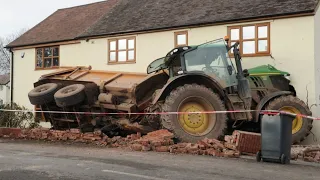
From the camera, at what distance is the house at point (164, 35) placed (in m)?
14.2

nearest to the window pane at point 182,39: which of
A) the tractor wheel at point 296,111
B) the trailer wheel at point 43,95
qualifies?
the trailer wheel at point 43,95

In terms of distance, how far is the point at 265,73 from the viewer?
1355 cm

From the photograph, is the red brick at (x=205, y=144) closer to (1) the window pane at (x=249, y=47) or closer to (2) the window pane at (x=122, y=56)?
(1) the window pane at (x=249, y=47)

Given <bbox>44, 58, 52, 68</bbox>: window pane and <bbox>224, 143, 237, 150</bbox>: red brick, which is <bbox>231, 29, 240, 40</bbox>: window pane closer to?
<bbox>224, 143, 237, 150</bbox>: red brick

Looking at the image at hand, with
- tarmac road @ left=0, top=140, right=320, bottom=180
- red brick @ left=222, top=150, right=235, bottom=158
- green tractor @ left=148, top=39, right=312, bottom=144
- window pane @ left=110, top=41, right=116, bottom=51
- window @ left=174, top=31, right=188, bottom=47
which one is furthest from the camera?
window pane @ left=110, top=41, right=116, bottom=51

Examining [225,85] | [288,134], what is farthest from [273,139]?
[225,85]

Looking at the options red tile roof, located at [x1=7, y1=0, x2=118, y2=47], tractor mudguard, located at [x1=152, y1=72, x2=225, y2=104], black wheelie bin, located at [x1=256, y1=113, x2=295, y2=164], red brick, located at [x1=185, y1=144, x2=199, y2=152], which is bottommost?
red brick, located at [x1=185, y1=144, x2=199, y2=152]

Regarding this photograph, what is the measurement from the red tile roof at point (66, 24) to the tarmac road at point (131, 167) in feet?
41.4

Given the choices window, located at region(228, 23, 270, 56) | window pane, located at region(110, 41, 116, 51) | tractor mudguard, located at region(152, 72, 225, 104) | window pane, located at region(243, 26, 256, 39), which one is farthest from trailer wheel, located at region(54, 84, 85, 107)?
window pane, located at region(243, 26, 256, 39)

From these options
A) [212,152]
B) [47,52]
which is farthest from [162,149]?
[47,52]

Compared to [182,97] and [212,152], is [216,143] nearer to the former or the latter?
[212,152]

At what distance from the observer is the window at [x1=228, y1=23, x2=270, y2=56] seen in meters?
14.9

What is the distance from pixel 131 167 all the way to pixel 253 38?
9.32m

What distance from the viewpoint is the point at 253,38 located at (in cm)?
1523
